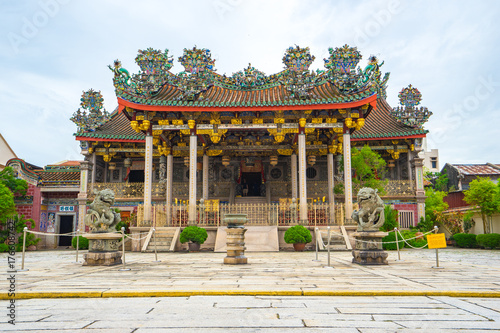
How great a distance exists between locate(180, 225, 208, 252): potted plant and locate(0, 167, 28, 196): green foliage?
1125 cm

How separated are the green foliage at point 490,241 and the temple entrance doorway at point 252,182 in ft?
42.0

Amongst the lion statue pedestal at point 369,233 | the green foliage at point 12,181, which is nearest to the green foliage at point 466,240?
the lion statue pedestal at point 369,233

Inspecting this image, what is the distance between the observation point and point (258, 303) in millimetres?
4543

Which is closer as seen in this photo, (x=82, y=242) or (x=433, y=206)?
(x=82, y=242)

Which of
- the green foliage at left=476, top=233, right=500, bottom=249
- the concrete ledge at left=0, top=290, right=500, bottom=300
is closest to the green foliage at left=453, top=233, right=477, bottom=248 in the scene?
the green foliage at left=476, top=233, right=500, bottom=249

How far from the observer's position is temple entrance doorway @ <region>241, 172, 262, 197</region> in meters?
24.7

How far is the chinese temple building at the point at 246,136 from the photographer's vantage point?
1655 cm

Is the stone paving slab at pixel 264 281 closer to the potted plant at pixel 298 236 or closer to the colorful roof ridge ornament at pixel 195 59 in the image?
the potted plant at pixel 298 236

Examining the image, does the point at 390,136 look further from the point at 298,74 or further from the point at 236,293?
the point at 236,293

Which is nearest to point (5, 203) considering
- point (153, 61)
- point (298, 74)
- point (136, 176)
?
point (136, 176)

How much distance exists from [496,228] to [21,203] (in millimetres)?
26779

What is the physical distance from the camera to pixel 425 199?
2195 cm

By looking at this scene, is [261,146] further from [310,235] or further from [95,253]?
[95,253]

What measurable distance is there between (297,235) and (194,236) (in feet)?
13.5
